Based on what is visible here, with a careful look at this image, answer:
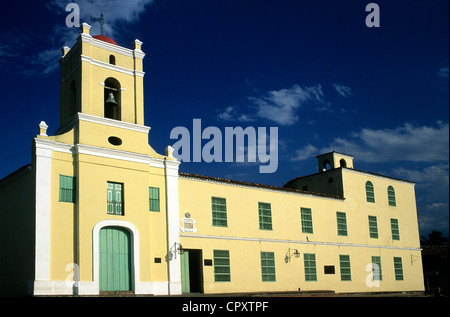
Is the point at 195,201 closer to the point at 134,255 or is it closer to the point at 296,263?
the point at 134,255

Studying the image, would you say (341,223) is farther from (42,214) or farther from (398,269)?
(42,214)

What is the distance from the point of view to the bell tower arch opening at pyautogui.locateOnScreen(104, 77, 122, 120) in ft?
75.7

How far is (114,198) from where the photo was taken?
21.6 meters

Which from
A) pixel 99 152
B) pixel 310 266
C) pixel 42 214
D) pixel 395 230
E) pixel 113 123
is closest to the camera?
pixel 42 214

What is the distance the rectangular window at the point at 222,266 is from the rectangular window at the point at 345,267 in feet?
26.9

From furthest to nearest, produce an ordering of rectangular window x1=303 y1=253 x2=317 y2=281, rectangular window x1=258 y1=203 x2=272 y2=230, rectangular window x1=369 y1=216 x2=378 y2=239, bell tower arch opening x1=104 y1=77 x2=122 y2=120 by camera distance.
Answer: rectangular window x1=369 y1=216 x2=378 y2=239
rectangular window x1=303 y1=253 x2=317 y2=281
rectangular window x1=258 y1=203 x2=272 y2=230
bell tower arch opening x1=104 y1=77 x2=122 y2=120

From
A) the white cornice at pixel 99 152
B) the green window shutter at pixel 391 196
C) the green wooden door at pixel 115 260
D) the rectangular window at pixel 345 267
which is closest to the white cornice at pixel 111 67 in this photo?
the white cornice at pixel 99 152

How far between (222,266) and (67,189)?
8.19 metres

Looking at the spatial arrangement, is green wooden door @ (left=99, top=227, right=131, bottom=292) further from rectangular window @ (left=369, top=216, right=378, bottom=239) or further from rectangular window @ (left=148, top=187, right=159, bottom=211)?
rectangular window @ (left=369, top=216, right=378, bottom=239)

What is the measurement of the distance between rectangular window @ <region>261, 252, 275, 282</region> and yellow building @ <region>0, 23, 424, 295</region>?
1.9 inches

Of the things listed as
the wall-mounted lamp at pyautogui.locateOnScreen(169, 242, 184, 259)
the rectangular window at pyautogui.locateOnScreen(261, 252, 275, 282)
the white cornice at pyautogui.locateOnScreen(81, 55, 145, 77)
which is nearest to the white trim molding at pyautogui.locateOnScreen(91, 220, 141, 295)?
the wall-mounted lamp at pyautogui.locateOnScreen(169, 242, 184, 259)

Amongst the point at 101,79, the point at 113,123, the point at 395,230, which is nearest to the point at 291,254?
the point at 395,230
